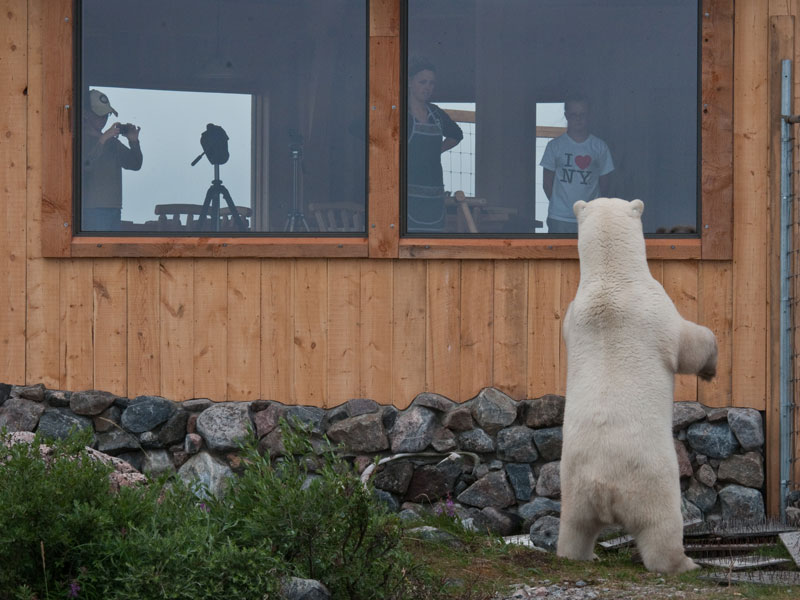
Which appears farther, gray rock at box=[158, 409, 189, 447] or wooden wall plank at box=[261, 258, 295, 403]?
wooden wall plank at box=[261, 258, 295, 403]

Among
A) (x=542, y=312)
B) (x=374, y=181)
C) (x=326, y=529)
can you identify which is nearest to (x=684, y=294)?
(x=542, y=312)

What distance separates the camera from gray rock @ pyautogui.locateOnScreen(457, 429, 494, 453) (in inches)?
Answer: 283

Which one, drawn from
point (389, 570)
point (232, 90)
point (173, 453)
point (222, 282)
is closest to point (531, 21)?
point (232, 90)

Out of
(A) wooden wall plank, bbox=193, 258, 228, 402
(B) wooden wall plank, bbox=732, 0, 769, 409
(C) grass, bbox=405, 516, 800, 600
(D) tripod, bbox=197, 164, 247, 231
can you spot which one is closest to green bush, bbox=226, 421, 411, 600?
(C) grass, bbox=405, 516, 800, 600

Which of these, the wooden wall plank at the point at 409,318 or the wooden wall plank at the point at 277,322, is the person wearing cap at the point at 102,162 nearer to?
the wooden wall plank at the point at 277,322

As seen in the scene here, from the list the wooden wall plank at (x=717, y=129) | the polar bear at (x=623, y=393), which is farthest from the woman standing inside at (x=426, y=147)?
the polar bear at (x=623, y=393)

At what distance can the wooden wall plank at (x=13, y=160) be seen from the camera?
7.27 metres

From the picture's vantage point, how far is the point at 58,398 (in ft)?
23.7

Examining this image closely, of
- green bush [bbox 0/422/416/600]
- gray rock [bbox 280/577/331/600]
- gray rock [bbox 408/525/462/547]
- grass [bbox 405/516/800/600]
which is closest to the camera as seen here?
green bush [bbox 0/422/416/600]

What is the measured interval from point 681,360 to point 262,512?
8.06 feet

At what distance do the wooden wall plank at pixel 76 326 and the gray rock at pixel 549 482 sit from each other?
9.97 ft

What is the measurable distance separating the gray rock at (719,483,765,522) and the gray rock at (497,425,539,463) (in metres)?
1.26

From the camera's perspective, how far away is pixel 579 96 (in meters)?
7.36

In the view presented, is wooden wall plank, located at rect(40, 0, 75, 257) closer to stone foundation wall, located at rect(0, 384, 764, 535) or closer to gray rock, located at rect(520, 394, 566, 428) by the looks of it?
stone foundation wall, located at rect(0, 384, 764, 535)
